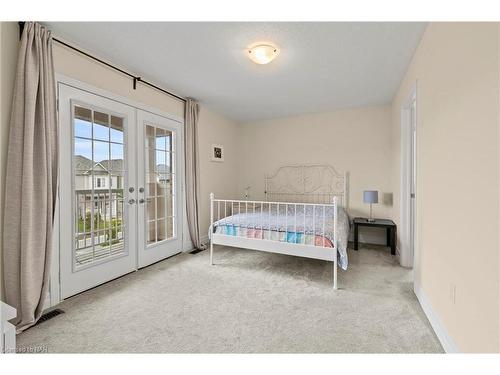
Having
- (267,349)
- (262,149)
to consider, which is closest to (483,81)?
(267,349)

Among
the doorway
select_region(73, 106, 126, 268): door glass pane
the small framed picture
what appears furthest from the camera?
the small framed picture

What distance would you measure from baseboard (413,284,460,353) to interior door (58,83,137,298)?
9.47 ft

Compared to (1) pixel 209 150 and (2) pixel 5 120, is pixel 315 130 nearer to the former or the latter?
(1) pixel 209 150

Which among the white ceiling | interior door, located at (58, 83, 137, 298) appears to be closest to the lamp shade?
the white ceiling

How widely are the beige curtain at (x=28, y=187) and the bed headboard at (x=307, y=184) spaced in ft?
11.6

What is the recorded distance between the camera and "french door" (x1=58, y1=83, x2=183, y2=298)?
7.02ft

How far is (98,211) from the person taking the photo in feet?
8.00

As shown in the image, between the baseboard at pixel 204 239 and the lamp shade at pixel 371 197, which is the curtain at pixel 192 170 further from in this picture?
the lamp shade at pixel 371 197

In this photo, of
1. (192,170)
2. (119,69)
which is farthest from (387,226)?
(119,69)

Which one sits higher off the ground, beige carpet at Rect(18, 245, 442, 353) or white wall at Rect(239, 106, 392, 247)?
white wall at Rect(239, 106, 392, 247)

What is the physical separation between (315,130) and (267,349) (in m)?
3.74

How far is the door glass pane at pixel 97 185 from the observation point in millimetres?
2244

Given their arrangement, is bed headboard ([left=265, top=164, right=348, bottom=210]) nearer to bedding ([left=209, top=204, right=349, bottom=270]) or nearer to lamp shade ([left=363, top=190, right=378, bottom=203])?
lamp shade ([left=363, top=190, right=378, bottom=203])

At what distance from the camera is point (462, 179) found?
130cm
